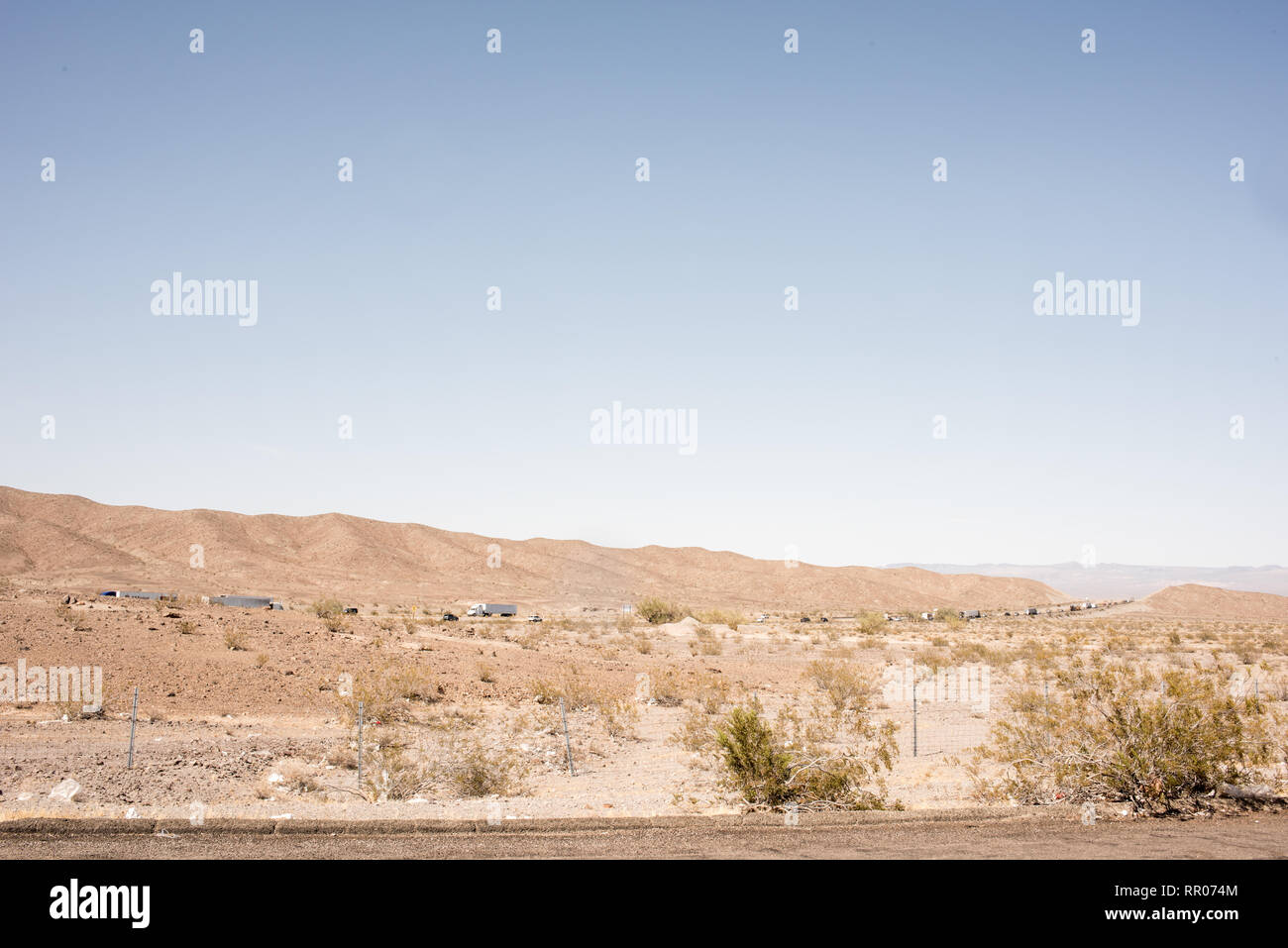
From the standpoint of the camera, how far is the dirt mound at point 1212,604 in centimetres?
12125

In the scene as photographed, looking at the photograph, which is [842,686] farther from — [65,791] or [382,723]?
[65,791]

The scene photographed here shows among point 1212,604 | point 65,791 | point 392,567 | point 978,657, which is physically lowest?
point 1212,604

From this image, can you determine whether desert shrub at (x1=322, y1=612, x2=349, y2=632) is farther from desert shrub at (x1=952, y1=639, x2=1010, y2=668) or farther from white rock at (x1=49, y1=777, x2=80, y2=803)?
desert shrub at (x1=952, y1=639, x2=1010, y2=668)

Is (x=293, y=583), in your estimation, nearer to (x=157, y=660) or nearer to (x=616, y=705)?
(x=157, y=660)

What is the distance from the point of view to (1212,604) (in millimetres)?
129250

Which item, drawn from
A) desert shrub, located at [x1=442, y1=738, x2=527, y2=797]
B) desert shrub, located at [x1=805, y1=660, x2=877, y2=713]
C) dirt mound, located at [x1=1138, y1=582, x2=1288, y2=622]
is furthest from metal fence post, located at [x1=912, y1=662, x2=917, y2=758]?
dirt mound, located at [x1=1138, y1=582, x2=1288, y2=622]

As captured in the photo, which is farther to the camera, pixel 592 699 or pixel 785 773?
pixel 592 699

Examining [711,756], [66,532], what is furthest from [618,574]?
[711,756]

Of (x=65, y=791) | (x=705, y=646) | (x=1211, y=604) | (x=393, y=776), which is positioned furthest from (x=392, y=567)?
(x=1211, y=604)

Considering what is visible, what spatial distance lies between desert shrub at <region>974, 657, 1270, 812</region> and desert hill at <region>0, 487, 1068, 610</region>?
89.4 m

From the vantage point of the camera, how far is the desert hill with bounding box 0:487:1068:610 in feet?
321

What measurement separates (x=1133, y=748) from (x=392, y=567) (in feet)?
392

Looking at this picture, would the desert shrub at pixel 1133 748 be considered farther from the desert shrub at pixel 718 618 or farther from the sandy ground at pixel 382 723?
the desert shrub at pixel 718 618
